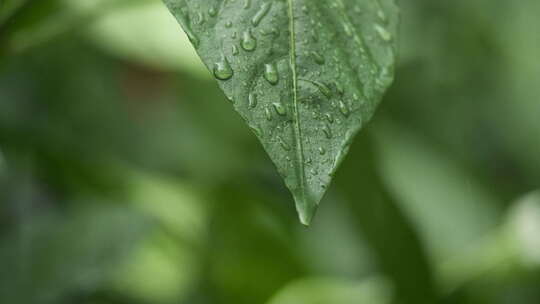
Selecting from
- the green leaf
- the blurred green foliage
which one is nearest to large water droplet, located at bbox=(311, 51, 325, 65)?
the green leaf

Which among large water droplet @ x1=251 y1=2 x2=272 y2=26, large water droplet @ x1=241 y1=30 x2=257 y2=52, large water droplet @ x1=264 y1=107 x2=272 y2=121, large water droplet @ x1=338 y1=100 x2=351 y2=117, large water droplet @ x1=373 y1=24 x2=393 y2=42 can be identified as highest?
large water droplet @ x1=251 y1=2 x2=272 y2=26

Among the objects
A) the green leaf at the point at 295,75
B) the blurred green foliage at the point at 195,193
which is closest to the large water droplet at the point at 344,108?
the green leaf at the point at 295,75

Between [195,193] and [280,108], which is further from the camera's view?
[195,193]

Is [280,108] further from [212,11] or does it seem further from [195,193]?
[195,193]

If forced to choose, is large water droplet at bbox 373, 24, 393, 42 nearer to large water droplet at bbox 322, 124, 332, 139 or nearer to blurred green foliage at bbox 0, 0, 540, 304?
large water droplet at bbox 322, 124, 332, 139

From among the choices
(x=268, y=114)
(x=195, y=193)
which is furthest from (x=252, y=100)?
(x=195, y=193)

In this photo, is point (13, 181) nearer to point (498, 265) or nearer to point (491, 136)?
point (498, 265)

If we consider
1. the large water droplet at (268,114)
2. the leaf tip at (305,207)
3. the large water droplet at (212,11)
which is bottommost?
the leaf tip at (305,207)

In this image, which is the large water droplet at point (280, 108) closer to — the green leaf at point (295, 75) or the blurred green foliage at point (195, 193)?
the green leaf at point (295, 75)
